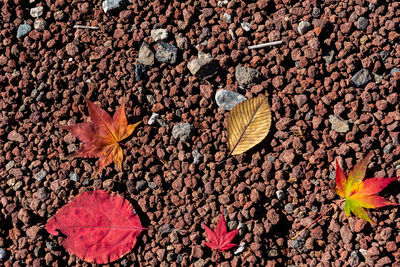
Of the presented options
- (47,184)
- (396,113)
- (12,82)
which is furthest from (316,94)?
(12,82)

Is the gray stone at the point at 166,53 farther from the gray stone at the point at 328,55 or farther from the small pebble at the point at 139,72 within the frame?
the gray stone at the point at 328,55

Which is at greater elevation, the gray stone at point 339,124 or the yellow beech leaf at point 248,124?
the yellow beech leaf at point 248,124

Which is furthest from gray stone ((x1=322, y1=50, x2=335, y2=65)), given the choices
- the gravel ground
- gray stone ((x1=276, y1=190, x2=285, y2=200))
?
gray stone ((x1=276, y1=190, x2=285, y2=200))

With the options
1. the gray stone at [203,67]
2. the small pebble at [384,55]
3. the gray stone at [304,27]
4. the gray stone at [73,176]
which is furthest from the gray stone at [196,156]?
the small pebble at [384,55]

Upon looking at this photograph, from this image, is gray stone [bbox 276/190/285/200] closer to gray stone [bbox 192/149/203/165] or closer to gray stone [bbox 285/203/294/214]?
gray stone [bbox 285/203/294/214]

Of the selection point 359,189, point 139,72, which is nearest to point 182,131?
point 139,72

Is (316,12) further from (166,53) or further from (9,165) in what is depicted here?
(9,165)

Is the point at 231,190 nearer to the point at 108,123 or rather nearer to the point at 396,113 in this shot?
the point at 108,123
